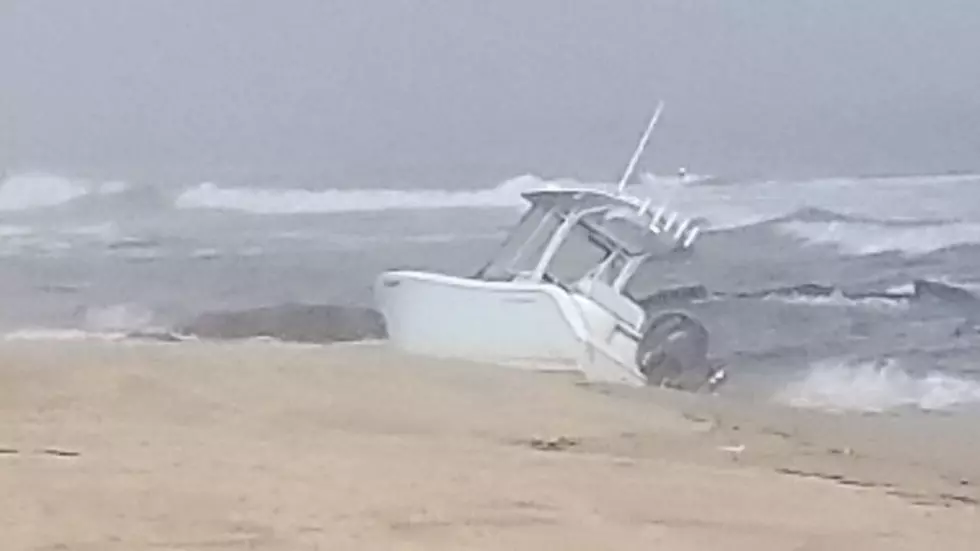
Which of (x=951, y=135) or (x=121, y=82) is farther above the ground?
(x=951, y=135)

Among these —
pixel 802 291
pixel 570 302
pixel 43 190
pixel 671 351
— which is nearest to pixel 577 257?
pixel 570 302

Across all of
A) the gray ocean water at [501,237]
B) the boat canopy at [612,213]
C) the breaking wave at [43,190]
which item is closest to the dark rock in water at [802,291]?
the gray ocean water at [501,237]

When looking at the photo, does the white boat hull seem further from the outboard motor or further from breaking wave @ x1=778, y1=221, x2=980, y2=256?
breaking wave @ x1=778, y1=221, x2=980, y2=256

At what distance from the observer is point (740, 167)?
1.65m

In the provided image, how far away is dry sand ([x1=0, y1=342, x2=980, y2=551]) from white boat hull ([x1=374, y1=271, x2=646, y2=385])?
0.02 m

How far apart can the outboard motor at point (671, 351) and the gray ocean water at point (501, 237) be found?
22 millimetres

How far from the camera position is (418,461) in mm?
1549

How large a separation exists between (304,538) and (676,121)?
0.65 metres

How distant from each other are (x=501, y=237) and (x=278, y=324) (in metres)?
0.28

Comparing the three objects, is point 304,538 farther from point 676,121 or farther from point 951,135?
point 951,135

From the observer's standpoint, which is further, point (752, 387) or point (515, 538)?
A: point (752, 387)

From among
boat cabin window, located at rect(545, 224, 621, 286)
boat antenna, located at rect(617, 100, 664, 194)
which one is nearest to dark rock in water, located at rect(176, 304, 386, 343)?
boat cabin window, located at rect(545, 224, 621, 286)

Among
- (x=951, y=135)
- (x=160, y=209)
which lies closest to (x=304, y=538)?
(x=160, y=209)

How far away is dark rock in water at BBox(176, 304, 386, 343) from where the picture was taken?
1661 millimetres
